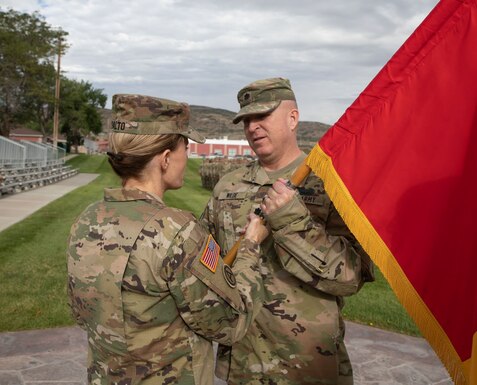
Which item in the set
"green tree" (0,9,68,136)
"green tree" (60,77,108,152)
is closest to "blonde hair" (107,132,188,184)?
"green tree" (0,9,68,136)

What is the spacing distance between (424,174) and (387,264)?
1.41ft

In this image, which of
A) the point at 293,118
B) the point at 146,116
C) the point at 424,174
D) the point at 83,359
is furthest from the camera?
the point at 83,359

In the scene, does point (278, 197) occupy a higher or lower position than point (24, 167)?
higher

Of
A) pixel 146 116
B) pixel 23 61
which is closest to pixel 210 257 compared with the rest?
pixel 146 116

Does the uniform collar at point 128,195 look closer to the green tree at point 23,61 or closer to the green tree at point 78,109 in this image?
the green tree at point 23,61

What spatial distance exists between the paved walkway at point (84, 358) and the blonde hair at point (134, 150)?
10.8 ft

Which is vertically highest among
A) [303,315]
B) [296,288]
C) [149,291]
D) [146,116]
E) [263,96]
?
[263,96]

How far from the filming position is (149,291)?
1.99 m

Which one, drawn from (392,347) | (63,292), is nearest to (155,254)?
(392,347)

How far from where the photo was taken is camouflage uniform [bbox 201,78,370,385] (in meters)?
2.58

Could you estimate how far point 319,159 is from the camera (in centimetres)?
264

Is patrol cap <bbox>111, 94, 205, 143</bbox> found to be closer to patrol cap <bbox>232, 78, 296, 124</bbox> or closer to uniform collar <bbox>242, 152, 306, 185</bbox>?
patrol cap <bbox>232, 78, 296, 124</bbox>

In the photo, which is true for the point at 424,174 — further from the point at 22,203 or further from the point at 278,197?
the point at 22,203

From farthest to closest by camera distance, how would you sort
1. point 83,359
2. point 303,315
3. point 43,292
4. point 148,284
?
point 43,292 < point 83,359 < point 303,315 < point 148,284
